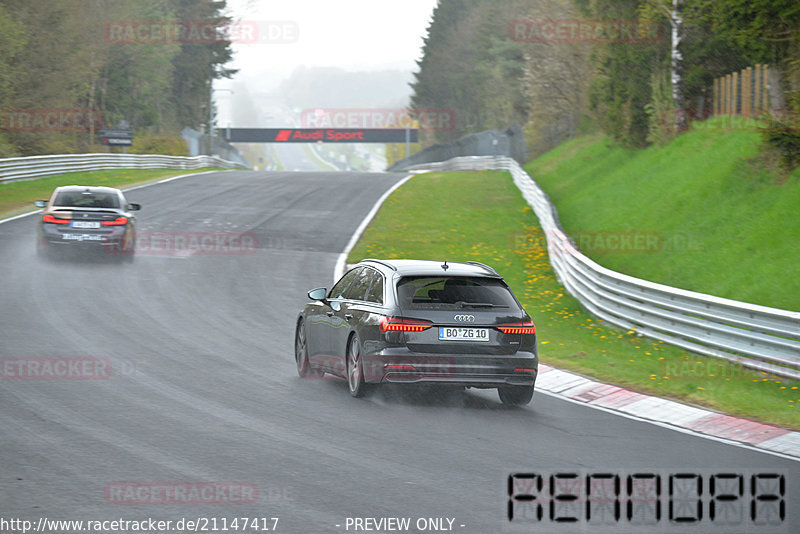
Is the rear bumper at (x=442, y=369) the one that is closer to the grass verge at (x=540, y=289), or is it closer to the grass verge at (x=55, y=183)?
the grass verge at (x=540, y=289)

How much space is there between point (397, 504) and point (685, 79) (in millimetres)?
26755

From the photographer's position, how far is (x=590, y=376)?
12281mm

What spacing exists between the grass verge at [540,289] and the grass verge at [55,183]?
11.2 m

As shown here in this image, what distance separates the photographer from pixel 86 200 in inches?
895

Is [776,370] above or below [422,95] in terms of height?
below

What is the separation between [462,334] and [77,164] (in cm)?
3965

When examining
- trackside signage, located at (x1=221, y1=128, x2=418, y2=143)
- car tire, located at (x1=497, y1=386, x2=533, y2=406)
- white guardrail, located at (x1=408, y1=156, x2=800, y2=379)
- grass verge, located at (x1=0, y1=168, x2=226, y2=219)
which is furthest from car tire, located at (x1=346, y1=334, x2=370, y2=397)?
trackside signage, located at (x1=221, y1=128, x2=418, y2=143)

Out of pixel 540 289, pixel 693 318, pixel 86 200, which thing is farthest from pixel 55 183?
pixel 693 318

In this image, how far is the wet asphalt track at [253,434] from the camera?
6527 mm

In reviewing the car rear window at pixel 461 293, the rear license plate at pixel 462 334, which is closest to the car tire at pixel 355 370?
the car rear window at pixel 461 293

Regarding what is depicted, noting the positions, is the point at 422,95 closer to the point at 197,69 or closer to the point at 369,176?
the point at 197,69

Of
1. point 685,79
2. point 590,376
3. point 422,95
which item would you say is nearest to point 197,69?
point 422,95

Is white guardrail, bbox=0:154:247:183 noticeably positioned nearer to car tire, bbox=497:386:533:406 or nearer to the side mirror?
the side mirror

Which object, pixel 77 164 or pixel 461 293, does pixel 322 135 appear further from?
pixel 461 293
